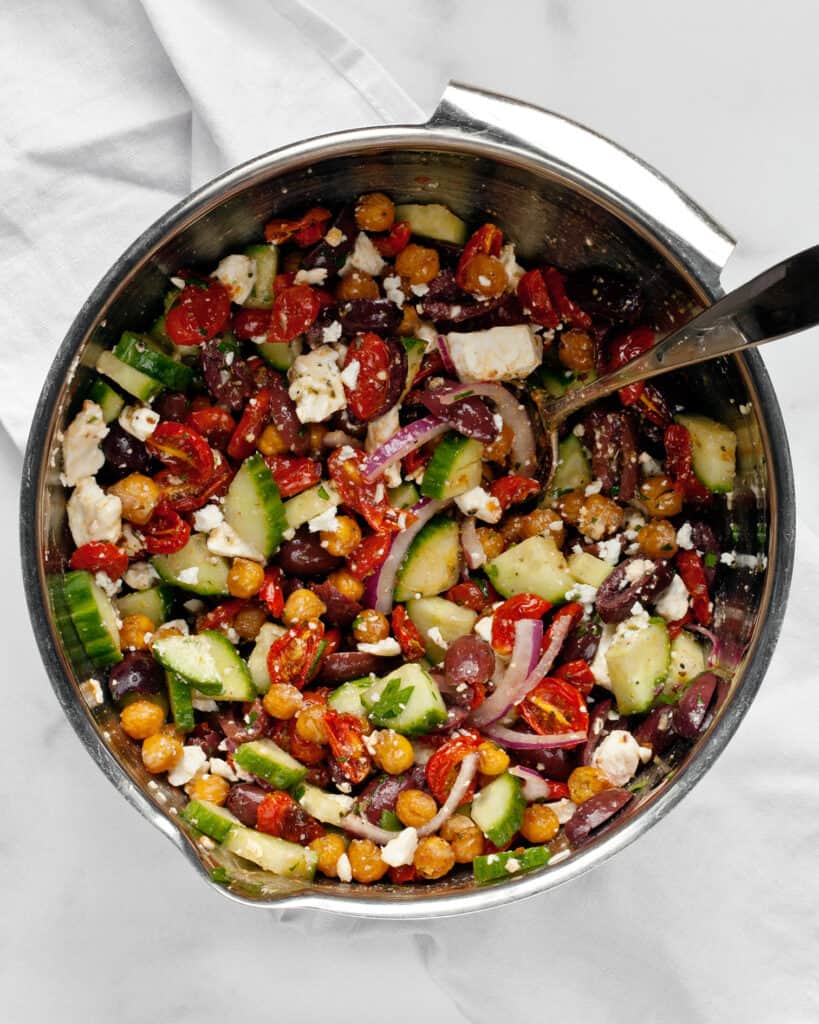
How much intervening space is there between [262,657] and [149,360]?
0.91m

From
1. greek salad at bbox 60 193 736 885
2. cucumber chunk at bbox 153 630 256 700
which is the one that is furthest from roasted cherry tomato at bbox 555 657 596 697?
cucumber chunk at bbox 153 630 256 700

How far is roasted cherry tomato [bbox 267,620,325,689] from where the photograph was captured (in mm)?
2951

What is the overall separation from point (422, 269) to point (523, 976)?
2.32 meters

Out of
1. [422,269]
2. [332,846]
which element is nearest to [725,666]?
[332,846]

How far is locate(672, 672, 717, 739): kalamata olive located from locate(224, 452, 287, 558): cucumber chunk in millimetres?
1244

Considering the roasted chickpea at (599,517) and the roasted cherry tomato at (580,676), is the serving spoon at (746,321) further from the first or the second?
the roasted cherry tomato at (580,676)

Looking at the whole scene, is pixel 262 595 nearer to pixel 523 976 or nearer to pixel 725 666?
pixel 725 666

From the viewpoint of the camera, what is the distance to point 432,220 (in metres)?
2.96

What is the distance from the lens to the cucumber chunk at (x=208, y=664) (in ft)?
9.40

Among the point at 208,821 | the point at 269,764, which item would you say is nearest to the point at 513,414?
the point at 269,764

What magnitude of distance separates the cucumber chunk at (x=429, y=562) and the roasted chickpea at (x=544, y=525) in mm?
225

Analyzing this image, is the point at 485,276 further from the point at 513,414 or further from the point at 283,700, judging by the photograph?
the point at 283,700

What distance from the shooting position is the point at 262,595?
10.0 ft

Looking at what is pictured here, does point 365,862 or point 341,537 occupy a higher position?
point 341,537
